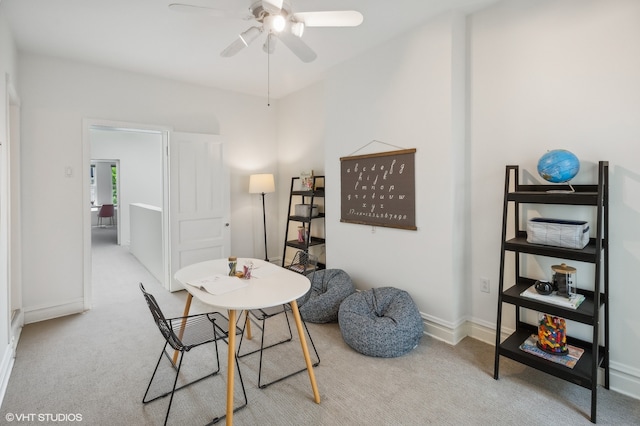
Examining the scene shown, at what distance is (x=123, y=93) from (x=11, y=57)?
1044mm

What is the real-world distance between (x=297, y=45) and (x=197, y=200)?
269 cm

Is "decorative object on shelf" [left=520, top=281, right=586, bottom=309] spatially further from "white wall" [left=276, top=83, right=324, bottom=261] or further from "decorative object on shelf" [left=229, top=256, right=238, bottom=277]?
"white wall" [left=276, top=83, right=324, bottom=261]

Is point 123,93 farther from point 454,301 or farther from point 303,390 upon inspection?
point 454,301

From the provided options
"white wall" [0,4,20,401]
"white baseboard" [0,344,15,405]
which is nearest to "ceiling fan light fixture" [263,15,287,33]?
"white wall" [0,4,20,401]

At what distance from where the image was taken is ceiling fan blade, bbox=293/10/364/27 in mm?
1932

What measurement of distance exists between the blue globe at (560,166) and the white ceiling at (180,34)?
136 centimetres

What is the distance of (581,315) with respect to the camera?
186 cm

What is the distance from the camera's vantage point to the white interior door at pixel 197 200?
4078 millimetres

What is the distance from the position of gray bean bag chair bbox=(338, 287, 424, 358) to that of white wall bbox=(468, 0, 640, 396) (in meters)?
0.62

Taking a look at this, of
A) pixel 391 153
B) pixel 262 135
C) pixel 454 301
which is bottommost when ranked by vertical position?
pixel 454 301

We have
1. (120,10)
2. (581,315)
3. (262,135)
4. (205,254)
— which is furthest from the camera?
(262,135)

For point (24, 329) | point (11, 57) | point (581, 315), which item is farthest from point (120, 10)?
point (581, 315)

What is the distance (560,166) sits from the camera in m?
1.95

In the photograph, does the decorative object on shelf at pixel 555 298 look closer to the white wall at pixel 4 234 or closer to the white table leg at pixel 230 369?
the white table leg at pixel 230 369
